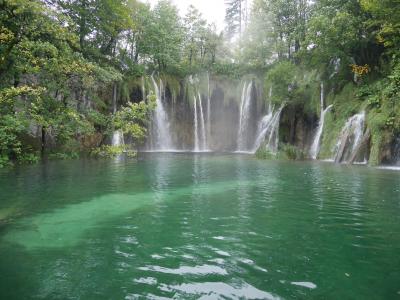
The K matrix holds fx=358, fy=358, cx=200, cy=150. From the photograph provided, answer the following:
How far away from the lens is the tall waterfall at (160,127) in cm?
3350

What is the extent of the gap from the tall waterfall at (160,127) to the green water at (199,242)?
23361 millimetres

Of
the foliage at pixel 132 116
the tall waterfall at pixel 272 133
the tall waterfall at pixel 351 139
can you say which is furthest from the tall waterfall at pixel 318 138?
the foliage at pixel 132 116

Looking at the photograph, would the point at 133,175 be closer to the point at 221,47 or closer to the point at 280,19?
the point at 280,19

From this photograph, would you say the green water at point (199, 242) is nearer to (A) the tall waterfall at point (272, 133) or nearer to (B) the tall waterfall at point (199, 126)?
(A) the tall waterfall at point (272, 133)

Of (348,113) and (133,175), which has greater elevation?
(348,113)

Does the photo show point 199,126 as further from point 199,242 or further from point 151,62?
point 199,242

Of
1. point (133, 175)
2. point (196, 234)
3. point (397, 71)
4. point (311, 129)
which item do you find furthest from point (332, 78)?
point (196, 234)

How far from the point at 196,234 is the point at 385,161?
14.4 meters

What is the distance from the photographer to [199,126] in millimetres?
36250

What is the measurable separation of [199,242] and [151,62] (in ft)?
A: 122

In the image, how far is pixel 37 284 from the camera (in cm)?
393

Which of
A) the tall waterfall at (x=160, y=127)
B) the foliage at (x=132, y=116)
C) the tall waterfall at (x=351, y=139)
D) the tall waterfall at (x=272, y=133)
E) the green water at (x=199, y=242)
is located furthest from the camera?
the tall waterfall at (x=160, y=127)

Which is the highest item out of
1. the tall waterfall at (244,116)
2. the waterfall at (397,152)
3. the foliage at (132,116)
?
the tall waterfall at (244,116)

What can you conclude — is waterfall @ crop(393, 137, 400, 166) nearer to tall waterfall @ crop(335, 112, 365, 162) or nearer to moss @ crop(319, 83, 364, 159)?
tall waterfall @ crop(335, 112, 365, 162)
